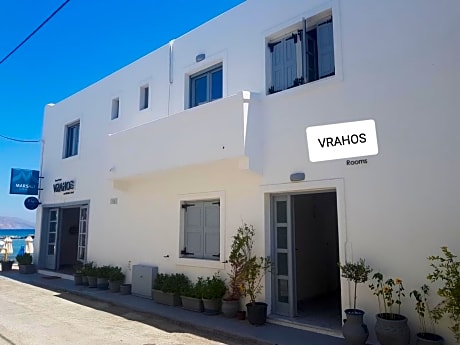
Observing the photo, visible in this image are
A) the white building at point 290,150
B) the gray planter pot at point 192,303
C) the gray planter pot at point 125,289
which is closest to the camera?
the white building at point 290,150

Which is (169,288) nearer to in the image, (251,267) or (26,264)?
(251,267)

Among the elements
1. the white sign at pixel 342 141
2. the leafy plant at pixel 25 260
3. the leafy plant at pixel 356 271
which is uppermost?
the white sign at pixel 342 141

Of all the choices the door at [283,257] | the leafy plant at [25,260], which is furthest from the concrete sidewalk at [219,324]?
the leafy plant at [25,260]

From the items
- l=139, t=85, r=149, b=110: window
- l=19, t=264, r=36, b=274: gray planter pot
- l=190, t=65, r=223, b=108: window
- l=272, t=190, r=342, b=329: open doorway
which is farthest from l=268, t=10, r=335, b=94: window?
l=19, t=264, r=36, b=274: gray planter pot

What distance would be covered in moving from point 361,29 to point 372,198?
2990 millimetres

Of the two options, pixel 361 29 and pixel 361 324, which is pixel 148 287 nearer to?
pixel 361 324

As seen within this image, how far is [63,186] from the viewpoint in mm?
14602

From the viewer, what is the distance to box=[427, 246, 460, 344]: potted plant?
4.75 meters

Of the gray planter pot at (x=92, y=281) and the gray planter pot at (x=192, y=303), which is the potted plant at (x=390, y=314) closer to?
the gray planter pot at (x=192, y=303)

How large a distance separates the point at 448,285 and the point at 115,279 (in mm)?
8653

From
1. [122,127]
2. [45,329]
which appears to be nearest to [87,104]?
[122,127]

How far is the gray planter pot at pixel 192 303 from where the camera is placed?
8.12m

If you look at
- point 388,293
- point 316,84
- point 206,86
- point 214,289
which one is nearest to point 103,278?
point 214,289

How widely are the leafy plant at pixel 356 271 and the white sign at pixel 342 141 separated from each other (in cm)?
182
